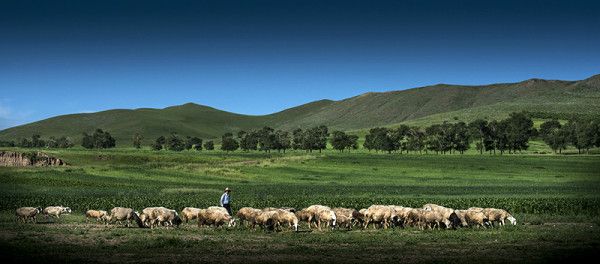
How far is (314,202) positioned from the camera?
188ft

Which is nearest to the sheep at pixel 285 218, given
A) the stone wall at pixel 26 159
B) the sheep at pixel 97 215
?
the sheep at pixel 97 215

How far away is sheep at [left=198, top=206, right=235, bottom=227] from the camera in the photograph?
3875 centimetres

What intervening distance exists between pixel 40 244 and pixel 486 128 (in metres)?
173

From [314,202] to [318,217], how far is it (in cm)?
1785

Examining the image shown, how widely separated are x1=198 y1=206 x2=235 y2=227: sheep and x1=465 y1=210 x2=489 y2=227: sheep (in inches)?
608

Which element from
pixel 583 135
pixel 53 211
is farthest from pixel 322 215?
pixel 583 135

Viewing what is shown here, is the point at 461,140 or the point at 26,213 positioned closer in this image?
the point at 26,213

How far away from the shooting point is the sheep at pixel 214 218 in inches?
1526

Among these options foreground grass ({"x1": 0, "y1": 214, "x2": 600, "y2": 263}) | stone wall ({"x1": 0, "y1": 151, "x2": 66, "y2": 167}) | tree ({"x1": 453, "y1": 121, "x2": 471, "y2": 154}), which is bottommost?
foreground grass ({"x1": 0, "y1": 214, "x2": 600, "y2": 263})

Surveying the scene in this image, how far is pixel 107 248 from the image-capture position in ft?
95.6

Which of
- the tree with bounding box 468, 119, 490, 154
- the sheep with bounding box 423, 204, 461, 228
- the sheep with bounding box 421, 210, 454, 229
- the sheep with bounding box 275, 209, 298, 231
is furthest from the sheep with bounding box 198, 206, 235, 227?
the tree with bounding box 468, 119, 490, 154

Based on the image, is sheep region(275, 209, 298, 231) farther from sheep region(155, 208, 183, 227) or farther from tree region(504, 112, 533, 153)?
tree region(504, 112, 533, 153)

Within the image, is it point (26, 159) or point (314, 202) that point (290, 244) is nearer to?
point (314, 202)

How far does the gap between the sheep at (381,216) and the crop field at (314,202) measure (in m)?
1.26
